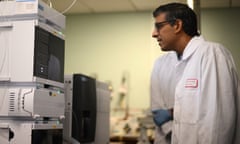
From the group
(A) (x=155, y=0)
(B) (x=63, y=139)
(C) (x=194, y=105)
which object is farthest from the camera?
(A) (x=155, y=0)

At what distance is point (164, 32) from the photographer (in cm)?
200

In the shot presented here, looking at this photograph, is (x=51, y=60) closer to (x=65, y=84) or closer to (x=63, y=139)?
(x=65, y=84)

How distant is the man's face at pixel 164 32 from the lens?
1.98m

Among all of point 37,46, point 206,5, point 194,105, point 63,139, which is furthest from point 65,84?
point 206,5

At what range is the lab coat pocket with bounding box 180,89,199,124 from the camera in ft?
5.50

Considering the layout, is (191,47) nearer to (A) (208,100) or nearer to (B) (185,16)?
(B) (185,16)

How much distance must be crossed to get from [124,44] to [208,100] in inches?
124

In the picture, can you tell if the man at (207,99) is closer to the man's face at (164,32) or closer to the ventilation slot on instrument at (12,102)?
the man's face at (164,32)

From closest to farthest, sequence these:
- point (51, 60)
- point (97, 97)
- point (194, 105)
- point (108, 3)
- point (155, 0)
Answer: point (194, 105)
point (51, 60)
point (97, 97)
point (155, 0)
point (108, 3)

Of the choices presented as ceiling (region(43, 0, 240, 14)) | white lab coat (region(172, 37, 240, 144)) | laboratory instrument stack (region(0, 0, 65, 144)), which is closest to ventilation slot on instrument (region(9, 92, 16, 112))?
laboratory instrument stack (region(0, 0, 65, 144))

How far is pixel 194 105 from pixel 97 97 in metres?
1.06

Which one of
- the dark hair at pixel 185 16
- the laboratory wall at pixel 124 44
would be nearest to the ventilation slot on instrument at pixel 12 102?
the dark hair at pixel 185 16

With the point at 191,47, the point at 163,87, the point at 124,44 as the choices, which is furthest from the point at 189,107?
the point at 124,44

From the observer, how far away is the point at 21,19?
67.9 inches
